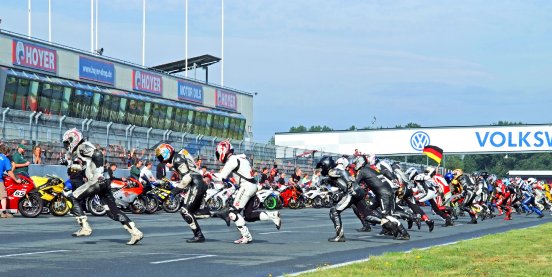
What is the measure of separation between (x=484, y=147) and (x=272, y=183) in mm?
48862

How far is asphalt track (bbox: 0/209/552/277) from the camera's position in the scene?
40.3ft

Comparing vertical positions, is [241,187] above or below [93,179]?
below

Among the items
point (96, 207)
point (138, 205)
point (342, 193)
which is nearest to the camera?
point (342, 193)

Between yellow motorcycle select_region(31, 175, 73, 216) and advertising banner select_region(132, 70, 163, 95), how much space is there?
34.6 metres

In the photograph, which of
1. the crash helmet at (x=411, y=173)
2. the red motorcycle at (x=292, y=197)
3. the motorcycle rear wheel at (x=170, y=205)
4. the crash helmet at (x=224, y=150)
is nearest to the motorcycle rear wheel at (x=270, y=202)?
the red motorcycle at (x=292, y=197)

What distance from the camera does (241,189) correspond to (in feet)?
56.3

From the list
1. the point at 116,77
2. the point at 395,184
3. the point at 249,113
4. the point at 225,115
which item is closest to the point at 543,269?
the point at 395,184

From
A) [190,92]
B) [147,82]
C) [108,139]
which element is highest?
[147,82]

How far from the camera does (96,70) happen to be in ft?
181

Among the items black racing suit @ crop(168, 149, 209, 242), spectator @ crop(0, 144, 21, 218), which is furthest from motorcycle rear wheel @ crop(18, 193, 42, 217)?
black racing suit @ crop(168, 149, 209, 242)

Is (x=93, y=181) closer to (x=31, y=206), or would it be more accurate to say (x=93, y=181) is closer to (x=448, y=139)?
(x=31, y=206)

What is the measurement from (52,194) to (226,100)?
49491 mm

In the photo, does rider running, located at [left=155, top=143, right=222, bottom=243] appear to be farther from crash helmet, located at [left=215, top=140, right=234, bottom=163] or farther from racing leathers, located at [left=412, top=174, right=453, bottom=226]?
racing leathers, located at [left=412, top=174, right=453, bottom=226]

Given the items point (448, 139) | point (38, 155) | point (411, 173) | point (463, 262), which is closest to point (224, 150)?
point (463, 262)
